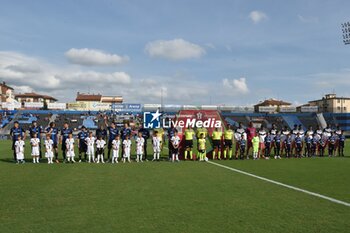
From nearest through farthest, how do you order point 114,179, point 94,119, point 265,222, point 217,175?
point 265,222, point 114,179, point 217,175, point 94,119

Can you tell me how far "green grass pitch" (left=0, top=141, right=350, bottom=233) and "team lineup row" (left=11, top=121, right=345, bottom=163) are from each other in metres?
4.42

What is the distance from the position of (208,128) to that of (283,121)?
4823cm

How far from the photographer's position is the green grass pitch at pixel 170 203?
215 inches

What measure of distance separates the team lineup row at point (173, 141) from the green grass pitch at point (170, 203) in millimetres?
4418

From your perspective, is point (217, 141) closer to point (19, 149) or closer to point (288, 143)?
point (288, 143)

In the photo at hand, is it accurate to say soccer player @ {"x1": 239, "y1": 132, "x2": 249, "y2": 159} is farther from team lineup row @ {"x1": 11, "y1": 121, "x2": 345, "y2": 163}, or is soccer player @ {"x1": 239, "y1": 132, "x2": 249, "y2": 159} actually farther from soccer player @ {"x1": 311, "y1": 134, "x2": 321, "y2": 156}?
soccer player @ {"x1": 311, "y1": 134, "x2": 321, "y2": 156}

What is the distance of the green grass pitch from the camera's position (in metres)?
5.46

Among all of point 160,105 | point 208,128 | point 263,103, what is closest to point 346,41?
point 208,128

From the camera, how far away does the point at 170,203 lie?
702 cm

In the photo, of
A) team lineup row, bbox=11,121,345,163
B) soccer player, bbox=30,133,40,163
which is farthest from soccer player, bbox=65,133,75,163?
soccer player, bbox=30,133,40,163

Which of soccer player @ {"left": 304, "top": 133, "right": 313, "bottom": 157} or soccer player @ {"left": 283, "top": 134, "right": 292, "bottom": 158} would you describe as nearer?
soccer player @ {"left": 283, "top": 134, "right": 292, "bottom": 158}

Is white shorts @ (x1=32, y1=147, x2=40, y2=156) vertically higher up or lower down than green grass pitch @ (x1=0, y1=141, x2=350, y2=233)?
higher up

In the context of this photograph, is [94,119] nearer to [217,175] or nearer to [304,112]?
[304,112]

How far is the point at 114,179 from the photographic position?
10.5m
